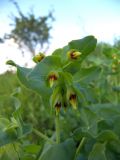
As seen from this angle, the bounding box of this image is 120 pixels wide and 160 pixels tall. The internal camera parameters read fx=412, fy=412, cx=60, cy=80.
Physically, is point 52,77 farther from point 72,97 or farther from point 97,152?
point 97,152

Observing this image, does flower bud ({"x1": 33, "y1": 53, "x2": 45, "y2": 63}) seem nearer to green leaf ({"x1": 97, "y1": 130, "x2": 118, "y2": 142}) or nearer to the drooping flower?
the drooping flower

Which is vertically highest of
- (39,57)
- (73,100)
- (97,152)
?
(39,57)

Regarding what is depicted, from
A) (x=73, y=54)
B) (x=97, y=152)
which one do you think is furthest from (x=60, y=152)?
(x=73, y=54)

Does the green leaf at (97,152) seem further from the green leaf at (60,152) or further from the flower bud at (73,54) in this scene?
the flower bud at (73,54)

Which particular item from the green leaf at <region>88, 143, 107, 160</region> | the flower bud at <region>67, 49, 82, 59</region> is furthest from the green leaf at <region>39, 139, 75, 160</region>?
the flower bud at <region>67, 49, 82, 59</region>

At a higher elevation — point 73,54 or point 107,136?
point 73,54

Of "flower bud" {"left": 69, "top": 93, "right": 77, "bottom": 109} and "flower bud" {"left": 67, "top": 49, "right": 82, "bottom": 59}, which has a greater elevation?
"flower bud" {"left": 67, "top": 49, "right": 82, "bottom": 59}

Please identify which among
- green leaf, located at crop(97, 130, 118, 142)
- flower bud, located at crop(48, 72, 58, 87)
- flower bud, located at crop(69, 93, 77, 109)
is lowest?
green leaf, located at crop(97, 130, 118, 142)
